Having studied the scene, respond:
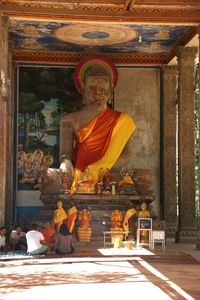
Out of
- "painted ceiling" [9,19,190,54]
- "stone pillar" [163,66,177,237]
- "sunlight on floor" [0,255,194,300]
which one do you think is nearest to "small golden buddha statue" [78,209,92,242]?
"sunlight on floor" [0,255,194,300]

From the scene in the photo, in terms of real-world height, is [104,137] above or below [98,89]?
below

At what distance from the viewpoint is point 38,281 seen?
→ 27.5ft

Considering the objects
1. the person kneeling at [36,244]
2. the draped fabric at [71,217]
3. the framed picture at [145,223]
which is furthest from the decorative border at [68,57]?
the person kneeling at [36,244]

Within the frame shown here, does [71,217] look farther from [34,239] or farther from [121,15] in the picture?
[121,15]

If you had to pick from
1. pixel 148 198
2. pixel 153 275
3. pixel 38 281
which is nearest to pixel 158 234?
pixel 148 198

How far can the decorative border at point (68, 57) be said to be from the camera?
18.3 meters

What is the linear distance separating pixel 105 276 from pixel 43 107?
10.2 m

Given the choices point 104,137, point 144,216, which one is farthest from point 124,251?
point 104,137

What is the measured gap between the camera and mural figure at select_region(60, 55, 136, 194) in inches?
675

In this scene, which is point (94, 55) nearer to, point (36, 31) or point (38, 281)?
point (36, 31)

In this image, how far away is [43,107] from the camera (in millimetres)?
18469

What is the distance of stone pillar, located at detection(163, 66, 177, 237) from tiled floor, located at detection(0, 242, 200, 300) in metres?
5.43

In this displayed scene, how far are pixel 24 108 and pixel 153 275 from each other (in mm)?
10314

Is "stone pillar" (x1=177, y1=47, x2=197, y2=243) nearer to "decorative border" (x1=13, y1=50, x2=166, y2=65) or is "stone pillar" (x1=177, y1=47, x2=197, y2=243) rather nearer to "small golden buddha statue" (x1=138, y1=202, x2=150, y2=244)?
"small golden buddha statue" (x1=138, y1=202, x2=150, y2=244)
